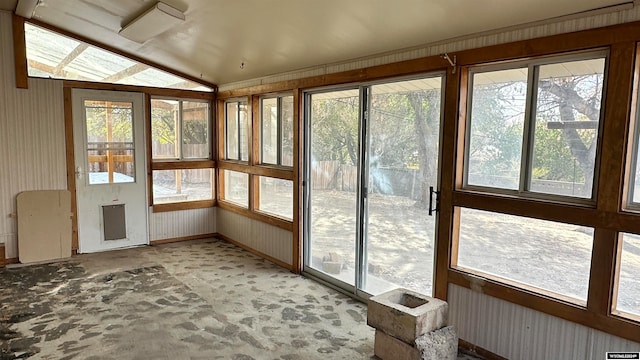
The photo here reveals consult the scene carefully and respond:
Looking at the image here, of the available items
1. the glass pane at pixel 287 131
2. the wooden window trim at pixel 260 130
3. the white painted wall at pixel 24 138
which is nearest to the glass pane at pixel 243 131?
the wooden window trim at pixel 260 130

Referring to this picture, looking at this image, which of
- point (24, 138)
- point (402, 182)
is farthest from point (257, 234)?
point (24, 138)

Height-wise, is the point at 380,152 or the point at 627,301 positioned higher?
the point at 380,152

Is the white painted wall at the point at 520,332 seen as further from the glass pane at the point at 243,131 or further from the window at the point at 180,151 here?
the window at the point at 180,151

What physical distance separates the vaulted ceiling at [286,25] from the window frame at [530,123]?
26cm

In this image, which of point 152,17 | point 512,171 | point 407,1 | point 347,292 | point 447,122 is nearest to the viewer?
point 407,1

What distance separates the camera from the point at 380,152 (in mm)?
3723

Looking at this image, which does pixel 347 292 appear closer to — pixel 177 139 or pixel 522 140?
pixel 522 140

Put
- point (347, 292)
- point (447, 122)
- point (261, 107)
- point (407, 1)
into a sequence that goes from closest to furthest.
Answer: point (407, 1) → point (447, 122) → point (347, 292) → point (261, 107)

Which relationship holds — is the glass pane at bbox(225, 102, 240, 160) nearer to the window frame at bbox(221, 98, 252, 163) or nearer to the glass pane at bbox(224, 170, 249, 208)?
the window frame at bbox(221, 98, 252, 163)

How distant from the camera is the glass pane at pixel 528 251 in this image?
2512 millimetres

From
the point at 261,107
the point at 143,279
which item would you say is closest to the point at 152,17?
the point at 261,107

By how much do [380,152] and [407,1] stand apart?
1.43 meters

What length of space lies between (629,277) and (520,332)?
2.44 ft

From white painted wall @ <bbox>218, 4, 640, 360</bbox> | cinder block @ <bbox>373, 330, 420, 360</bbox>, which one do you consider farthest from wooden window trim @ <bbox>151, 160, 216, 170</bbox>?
cinder block @ <bbox>373, 330, 420, 360</bbox>
